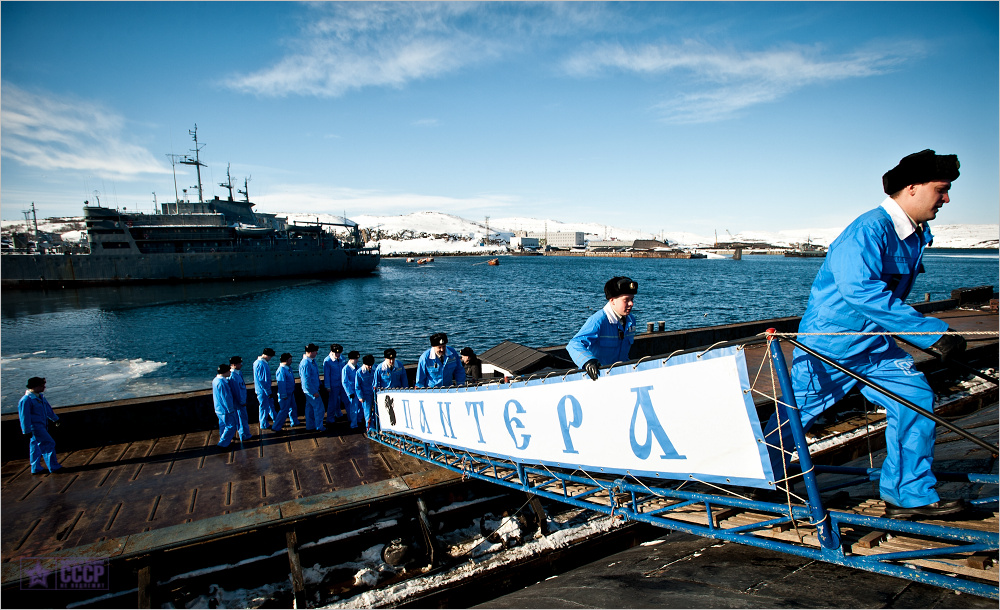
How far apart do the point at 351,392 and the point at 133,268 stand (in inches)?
2649

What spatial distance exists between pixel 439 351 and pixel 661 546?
14.2ft

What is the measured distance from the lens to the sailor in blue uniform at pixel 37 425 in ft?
21.6

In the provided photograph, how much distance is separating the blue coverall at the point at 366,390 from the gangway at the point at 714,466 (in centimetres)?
406

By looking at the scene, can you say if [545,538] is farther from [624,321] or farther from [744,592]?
[624,321]

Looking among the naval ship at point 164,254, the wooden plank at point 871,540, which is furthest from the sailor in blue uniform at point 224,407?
the naval ship at point 164,254

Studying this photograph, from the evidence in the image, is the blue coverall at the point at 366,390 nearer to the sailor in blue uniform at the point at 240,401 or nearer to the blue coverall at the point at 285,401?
the blue coverall at the point at 285,401

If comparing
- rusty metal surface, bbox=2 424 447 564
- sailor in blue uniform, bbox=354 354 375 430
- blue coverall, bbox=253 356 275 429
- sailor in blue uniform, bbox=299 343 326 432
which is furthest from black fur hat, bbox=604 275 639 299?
blue coverall, bbox=253 356 275 429

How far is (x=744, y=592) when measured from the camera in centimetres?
373

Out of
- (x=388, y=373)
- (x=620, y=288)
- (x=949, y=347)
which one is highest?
(x=620, y=288)

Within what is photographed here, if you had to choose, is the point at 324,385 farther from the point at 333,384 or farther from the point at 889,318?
the point at 889,318

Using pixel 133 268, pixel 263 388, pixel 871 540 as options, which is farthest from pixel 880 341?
pixel 133 268

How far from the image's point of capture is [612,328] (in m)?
4.39

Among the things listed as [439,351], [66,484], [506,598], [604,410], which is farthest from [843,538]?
[66,484]

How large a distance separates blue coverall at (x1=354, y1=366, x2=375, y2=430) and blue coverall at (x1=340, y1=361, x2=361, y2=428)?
265mm
